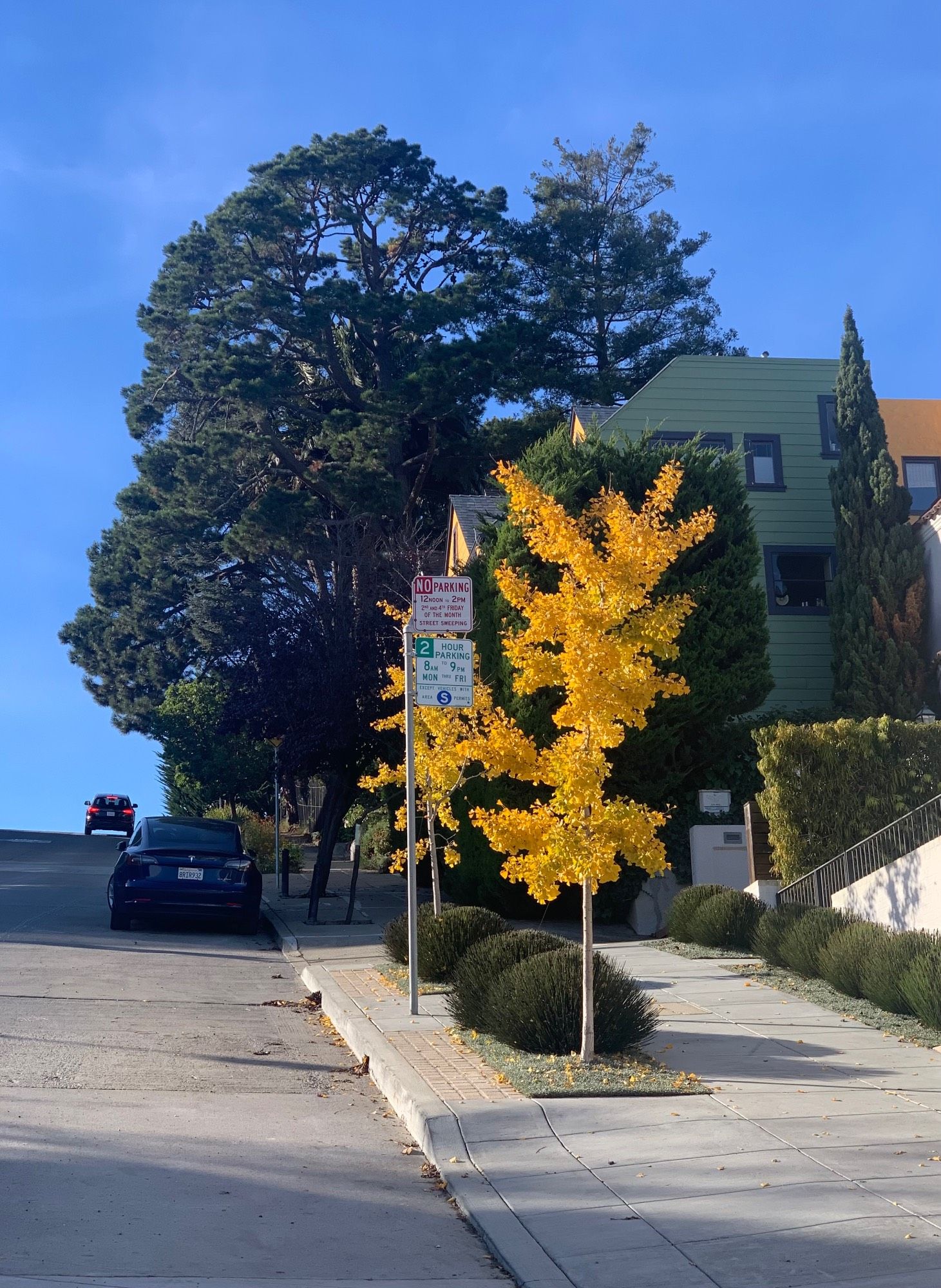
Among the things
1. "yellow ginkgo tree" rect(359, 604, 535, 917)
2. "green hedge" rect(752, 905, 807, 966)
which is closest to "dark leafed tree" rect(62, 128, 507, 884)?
"yellow ginkgo tree" rect(359, 604, 535, 917)

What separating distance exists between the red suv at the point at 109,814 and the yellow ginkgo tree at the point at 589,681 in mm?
44032

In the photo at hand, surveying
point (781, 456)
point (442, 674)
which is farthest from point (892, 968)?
point (781, 456)

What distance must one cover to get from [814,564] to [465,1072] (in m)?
20.6

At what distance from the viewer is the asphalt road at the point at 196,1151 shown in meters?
5.54

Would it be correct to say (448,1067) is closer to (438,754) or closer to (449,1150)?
(449,1150)

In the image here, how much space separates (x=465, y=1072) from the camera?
8.82 metres

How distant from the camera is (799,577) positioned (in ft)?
90.6

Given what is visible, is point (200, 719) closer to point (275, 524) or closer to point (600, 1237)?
point (275, 524)

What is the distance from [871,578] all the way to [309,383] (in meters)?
20.5

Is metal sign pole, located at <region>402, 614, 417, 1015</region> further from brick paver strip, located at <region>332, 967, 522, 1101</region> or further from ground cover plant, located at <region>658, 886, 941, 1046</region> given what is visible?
ground cover plant, located at <region>658, 886, 941, 1046</region>

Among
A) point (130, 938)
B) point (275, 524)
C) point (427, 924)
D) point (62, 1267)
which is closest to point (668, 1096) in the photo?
point (62, 1267)

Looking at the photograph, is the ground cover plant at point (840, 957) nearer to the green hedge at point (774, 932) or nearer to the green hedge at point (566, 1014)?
the green hedge at point (774, 932)

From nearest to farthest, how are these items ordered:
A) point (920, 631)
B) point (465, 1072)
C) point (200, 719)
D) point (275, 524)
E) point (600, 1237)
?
point (600, 1237) → point (465, 1072) → point (920, 631) → point (275, 524) → point (200, 719)

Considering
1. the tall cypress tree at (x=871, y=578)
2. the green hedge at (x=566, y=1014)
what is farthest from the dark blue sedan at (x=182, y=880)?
the tall cypress tree at (x=871, y=578)
